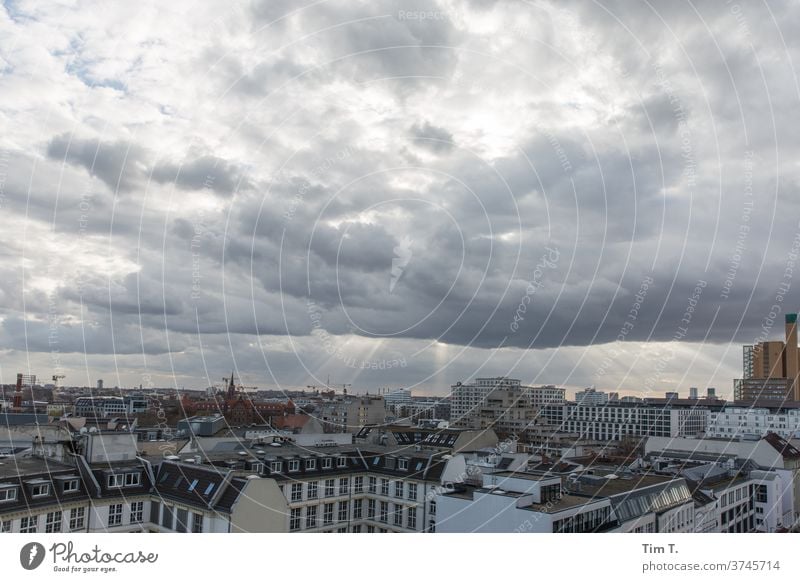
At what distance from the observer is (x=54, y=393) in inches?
1999

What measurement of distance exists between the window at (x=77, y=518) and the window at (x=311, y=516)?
399 centimetres

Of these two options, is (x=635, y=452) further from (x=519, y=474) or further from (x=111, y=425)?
(x=111, y=425)

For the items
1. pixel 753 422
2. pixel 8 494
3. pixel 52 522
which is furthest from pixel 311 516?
pixel 753 422

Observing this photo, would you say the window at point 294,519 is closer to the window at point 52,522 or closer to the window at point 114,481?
the window at point 114,481

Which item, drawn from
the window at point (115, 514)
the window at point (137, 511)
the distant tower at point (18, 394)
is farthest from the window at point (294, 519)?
the distant tower at point (18, 394)

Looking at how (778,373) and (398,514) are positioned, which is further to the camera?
(778,373)

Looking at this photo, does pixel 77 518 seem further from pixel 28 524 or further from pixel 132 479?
pixel 132 479

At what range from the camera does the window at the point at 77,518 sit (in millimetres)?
9508

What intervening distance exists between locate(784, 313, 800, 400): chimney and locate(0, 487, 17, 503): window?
51.8 metres

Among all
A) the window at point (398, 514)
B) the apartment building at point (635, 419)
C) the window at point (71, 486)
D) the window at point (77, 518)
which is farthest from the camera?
the apartment building at point (635, 419)

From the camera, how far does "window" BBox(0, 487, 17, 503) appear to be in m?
8.62

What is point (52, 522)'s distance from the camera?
9219mm

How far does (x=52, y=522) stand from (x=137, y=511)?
1293mm
